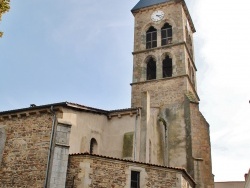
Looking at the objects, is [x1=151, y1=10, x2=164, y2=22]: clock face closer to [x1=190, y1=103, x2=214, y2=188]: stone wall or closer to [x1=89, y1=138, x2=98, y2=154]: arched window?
[x1=190, y1=103, x2=214, y2=188]: stone wall

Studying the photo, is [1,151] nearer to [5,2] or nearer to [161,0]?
[5,2]

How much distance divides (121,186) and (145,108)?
551 cm

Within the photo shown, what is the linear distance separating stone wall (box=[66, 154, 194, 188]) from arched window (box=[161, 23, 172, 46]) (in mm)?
14060

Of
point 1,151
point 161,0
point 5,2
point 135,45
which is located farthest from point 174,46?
point 5,2

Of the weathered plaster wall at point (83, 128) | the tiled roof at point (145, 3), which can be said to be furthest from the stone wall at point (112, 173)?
the tiled roof at point (145, 3)

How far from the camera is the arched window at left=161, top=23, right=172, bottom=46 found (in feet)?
88.6

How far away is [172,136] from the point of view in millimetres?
21234

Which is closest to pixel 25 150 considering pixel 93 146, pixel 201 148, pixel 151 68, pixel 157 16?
pixel 93 146

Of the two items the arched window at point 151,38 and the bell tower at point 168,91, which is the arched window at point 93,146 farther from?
the arched window at point 151,38

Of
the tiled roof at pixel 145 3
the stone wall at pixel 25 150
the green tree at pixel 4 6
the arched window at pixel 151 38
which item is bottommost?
the stone wall at pixel 25 150

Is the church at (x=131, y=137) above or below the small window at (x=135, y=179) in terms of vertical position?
above

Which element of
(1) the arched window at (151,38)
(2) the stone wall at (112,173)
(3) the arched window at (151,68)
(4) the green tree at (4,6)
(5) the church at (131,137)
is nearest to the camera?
(4) the green tree at (4,6)

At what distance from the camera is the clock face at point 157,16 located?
2840 centimetres

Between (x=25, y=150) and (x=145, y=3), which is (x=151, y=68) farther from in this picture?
(x=25, y=150)
